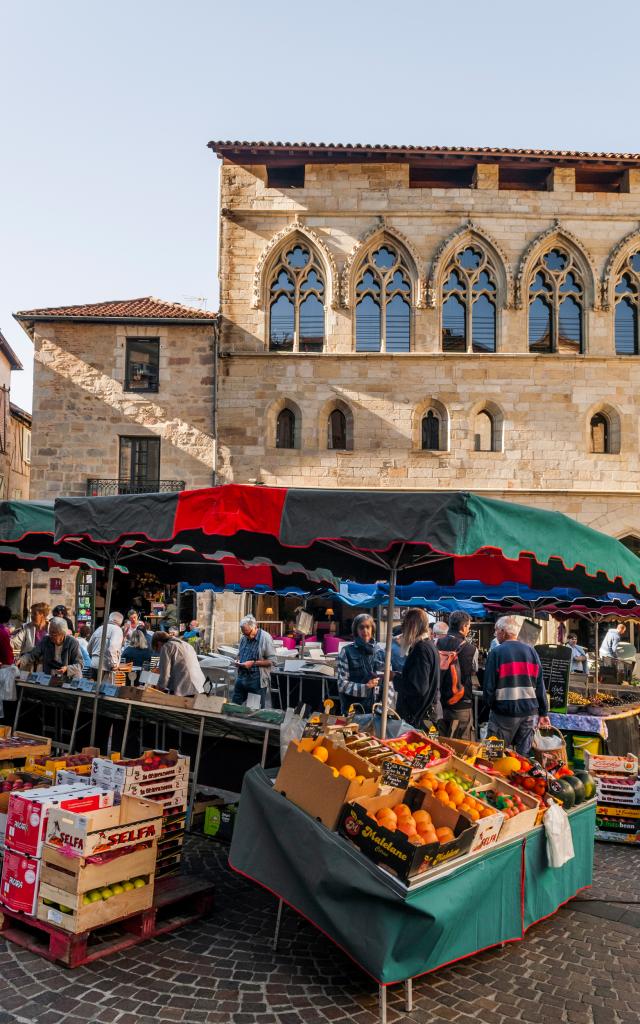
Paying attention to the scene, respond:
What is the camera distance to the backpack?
8500 millimetres

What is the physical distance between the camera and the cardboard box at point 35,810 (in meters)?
4.54

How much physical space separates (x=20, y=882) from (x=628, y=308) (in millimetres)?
21764

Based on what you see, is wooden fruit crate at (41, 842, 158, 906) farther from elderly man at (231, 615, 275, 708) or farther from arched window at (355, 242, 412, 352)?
arched window at (355, 242, 412, 352)

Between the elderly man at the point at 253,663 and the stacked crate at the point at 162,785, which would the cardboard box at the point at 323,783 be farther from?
the elderly man at the point at 253,663

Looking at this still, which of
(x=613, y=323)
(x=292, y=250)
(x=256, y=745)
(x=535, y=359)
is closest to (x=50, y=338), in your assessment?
(x=292, y=250)

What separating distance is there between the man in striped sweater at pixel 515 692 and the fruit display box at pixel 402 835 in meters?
2.96

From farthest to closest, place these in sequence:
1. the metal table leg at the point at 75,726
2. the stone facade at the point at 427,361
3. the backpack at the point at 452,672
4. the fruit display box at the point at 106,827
→ the stone facade at the point at 427,361 < the backpack at the point at 452,672 < the metal table leg at the point at 75,726 < the fruit display box at the point at 106,827

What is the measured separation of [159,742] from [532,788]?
393cm

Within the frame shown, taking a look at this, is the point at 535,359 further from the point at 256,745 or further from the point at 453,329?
the point at 256,745

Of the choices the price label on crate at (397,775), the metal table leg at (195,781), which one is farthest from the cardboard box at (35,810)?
the metal table leg at (195,781)

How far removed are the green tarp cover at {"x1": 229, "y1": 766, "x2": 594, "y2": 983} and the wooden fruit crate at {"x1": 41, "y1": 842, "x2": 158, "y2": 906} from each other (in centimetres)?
57

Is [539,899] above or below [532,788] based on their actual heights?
below

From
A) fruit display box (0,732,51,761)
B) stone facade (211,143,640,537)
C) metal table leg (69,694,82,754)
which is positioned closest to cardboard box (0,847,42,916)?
fruit display box (0,732,51,761)

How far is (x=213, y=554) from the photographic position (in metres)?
7.39
